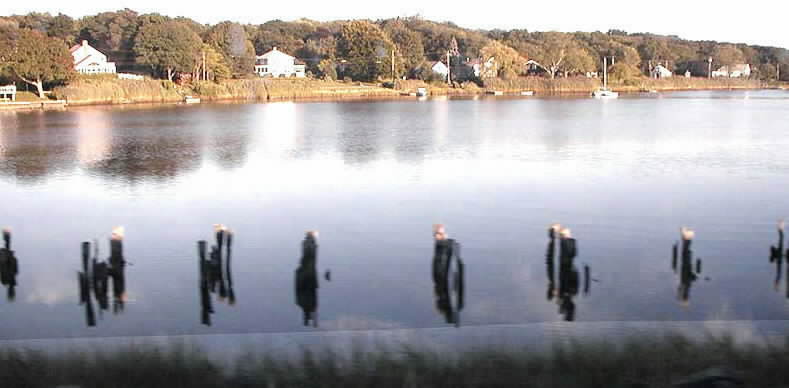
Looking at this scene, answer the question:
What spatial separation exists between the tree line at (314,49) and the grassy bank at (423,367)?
71.8 meters

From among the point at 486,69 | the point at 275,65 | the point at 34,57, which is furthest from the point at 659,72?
the point at 34,57

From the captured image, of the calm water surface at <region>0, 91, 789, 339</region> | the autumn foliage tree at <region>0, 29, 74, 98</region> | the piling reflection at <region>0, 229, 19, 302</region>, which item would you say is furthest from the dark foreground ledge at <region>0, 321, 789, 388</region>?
the autumn foliage tree at <region>0, 29, 74, 98</region>

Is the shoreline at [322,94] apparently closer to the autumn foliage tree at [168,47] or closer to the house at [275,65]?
the autumn foliage tree at [168,47]

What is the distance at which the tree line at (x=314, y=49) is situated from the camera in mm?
78188

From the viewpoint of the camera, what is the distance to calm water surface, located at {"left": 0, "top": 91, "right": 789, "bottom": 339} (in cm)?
1317

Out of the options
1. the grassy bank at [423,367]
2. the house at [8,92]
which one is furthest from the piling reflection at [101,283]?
the house at [8,92]

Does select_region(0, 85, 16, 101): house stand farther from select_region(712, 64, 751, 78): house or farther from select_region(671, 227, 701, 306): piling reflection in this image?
select_region(712, 64, 751, 78): house

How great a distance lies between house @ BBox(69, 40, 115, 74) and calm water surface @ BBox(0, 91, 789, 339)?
60662mm

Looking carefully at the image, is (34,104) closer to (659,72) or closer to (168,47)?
(168,47)

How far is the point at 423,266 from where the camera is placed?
51.6 feet

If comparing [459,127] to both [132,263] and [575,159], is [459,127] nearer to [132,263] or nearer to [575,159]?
[575,159]

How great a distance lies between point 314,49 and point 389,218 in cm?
11742

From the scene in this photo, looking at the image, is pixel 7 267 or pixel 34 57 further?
pixel 34 57

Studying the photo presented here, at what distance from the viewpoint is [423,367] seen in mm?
8289
